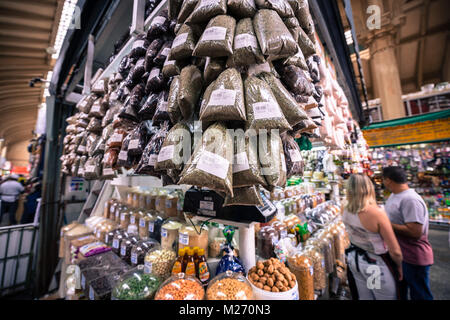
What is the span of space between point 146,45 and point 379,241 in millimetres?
2586

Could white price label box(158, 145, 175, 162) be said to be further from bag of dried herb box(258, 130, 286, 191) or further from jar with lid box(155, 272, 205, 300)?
jar with lid box(155, 272, 205, 300)

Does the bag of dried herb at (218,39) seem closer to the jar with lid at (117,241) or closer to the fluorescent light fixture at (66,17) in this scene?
the jar with lid at (117,241)

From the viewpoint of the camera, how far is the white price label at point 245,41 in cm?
59

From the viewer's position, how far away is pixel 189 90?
2.20 ft

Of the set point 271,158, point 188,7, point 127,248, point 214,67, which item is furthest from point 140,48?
point 127,248

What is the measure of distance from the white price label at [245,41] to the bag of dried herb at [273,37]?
21mm

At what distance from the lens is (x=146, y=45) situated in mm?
1170

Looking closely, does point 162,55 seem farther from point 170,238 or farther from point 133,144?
point 170,238

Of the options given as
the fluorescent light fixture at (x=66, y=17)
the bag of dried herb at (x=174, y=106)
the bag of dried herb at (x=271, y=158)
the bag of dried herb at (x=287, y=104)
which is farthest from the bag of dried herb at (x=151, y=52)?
the fluorescent light fixture at (x=66, y=17)

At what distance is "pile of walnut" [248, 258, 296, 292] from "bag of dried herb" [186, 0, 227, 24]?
3.97ft

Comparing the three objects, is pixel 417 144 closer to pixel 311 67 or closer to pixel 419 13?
pixel 419 13

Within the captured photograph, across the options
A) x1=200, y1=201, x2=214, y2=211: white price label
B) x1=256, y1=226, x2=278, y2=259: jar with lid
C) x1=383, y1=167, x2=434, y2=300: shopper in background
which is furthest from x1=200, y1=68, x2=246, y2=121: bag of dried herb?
x1=383, y1=167, x2=434, y2=300: shopper in background

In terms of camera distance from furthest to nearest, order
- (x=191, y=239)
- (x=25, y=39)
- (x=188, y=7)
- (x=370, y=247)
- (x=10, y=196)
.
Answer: (x=10, y=196)
(x=25, y=39)
(x=370, y=247)
(x=191, y=239)
(x=188, y=7)

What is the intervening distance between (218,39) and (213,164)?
1.41 ft
